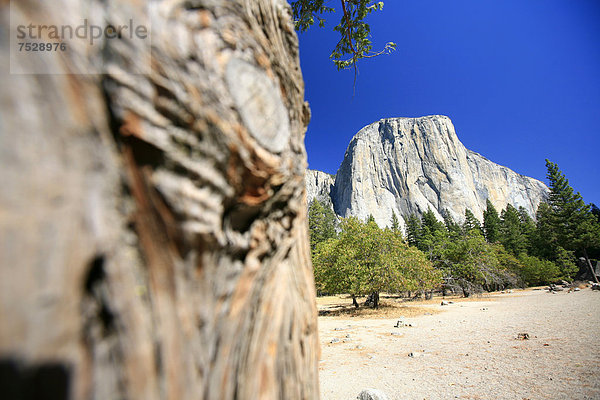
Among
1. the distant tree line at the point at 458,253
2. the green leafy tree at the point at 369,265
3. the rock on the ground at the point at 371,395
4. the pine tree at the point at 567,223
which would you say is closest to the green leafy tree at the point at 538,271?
the distant tree line at the point at 458,253

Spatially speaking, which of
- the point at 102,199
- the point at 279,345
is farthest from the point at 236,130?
the point at 279,345

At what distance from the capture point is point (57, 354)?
0.38 m

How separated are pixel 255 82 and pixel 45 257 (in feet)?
2.09

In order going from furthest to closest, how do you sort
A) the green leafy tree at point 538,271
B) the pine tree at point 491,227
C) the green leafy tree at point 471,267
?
the pine tree at point 491,227
the green leafy tree at point 538,271
the green leafy tree at point 471,267

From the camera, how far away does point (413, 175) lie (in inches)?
2319

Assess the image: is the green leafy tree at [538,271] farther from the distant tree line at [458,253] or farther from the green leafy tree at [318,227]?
the green leafy tree at [318,227]

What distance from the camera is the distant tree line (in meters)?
12.8

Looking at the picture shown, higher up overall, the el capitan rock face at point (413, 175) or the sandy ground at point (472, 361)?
the el capitan rock face at point (413, 175)

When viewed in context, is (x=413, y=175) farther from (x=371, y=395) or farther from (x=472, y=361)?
(x=371, y=395)

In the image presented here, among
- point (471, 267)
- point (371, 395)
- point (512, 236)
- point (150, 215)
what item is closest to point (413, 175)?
point (512, 236)

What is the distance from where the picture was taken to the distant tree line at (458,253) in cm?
1280

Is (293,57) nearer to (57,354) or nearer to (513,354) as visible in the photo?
(57,354)

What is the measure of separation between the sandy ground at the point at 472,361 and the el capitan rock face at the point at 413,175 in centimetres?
4929

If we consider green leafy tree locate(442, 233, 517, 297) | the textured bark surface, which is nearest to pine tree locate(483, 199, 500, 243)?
green leafy tree locate(442, 233, 517, 297)
